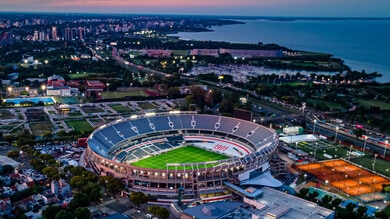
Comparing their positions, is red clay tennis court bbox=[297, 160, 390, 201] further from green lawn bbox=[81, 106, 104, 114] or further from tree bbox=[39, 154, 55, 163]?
green lawn bbox=[81, 106, 104, 114]

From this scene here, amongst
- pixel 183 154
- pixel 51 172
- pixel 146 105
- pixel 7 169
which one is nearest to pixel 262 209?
pixel 183 154

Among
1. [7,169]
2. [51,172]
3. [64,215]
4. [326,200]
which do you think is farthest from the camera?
[7,169]

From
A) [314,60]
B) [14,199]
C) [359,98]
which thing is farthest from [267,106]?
[314,60]

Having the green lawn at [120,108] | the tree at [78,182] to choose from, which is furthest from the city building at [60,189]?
the green lawn at [120,108]

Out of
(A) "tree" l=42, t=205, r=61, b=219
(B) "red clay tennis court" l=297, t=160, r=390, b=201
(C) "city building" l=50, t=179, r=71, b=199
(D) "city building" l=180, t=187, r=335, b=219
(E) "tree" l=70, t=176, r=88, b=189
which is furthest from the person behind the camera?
(B) "red clay tennis court" l=297, t=160, r=390, b=201

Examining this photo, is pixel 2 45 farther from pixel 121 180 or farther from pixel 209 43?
pixel 121 180

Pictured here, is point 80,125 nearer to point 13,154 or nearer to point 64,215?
point 13,154

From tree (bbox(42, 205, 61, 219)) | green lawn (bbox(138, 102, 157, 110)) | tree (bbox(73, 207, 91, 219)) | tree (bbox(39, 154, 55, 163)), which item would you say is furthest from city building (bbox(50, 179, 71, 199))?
green lawn (bbox(138, 102, 157, 110))
